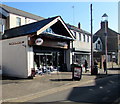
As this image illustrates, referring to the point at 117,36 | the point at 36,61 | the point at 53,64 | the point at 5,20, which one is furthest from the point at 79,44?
the point at 117,36

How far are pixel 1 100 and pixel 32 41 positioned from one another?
325 inches

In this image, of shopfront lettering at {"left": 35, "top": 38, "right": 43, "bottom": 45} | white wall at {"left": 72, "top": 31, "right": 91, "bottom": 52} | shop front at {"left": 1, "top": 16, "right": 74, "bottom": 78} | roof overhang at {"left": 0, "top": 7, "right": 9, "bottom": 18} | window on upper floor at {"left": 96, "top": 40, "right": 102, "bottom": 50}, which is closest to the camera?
shop front at {"left": 1, "top": 16, "right": 74, "bottom": 78}

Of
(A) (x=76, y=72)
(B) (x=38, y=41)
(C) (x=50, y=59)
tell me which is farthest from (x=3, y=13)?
(A) (x=76, y=72)

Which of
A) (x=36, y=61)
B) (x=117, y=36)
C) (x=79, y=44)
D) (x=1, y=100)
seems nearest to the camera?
(x=1, y=100)

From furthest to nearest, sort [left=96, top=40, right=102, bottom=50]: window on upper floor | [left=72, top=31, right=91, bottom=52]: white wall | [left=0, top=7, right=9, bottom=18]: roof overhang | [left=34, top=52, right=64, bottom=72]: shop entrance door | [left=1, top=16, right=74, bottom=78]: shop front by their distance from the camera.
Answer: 1. [left=96, top=40, right=102, bottom=50]: window on upper floor
2. [left=0, top=7, right=9, bottom=18]: roof overhang
3. [left=72, top=31, right=91, bottom=52]: white wall
4. [left=34, top=52, right=64, bottom=72]: shop entrance door
5. [left=1, top=16, right=74, bottom=78]: shop front

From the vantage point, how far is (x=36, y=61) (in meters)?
17.3

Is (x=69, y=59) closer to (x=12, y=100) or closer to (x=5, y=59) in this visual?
(x=5, y=59)

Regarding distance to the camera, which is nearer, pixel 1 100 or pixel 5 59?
pixel 1 100

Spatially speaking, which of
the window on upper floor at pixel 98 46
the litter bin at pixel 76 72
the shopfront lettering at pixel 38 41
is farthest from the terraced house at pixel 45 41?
the window on upper floor at pixel 98 46

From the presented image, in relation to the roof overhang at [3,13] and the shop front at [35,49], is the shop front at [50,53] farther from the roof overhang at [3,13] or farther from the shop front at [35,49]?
the roof overhang at [3,13]

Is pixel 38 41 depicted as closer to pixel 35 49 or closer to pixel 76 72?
pixel 35 49

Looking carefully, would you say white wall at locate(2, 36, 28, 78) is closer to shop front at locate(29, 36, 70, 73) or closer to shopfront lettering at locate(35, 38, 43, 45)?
shopfront lettering at locate(35, 38, 43, 45)

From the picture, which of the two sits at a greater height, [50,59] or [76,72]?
[50,59]

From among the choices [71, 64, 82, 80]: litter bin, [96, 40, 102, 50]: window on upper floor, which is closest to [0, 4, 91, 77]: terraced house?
[71, 64, 82, 80]: litter bin
